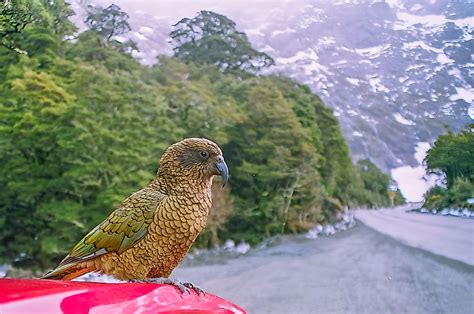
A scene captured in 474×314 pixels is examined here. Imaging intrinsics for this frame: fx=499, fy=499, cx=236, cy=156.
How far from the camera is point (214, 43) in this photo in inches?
89.9

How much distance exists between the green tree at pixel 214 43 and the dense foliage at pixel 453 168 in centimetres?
86

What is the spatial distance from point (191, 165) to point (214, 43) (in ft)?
4.66

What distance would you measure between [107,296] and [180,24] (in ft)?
6.72

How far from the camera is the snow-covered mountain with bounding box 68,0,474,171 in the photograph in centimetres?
231

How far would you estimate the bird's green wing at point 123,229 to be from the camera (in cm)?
93

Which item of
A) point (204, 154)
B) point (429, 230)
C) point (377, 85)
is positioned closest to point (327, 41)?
point (377, 85)

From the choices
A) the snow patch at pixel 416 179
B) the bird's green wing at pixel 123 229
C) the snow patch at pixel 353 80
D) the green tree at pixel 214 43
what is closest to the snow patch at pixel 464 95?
the snow patch at pixel 416 179

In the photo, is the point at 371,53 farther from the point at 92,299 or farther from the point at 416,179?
the point at 92,299

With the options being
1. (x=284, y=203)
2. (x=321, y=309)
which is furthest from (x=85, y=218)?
(x=321, y=309)

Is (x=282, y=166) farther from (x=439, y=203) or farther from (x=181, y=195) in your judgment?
(x=181, y=195)

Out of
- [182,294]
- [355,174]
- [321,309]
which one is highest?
[355,174]

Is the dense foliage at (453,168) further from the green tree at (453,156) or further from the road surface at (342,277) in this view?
the road surface at (342,277)

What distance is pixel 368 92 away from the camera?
2.42 meters

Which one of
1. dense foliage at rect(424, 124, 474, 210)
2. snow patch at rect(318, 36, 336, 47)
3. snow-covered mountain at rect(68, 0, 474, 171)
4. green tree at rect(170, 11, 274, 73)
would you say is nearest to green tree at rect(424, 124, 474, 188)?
dense foliage at rect(424, 124, 474, 210)
